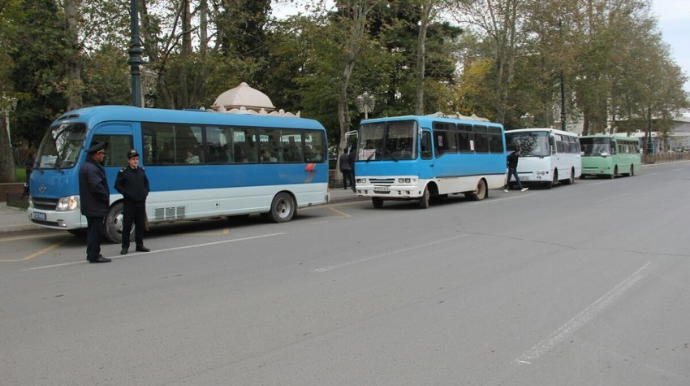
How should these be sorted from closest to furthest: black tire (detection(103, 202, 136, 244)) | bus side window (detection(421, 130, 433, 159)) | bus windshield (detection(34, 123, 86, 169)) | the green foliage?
bus windshield (detection(34, 123, 86, 169)) < black tire (detection(103, 202, 136, 244)) < the green foliage < bus side window (detection(421, 130, 433, 159))

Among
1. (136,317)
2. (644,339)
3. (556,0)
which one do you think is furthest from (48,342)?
(556,0)

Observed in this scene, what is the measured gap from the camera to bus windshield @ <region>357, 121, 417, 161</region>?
17.0m

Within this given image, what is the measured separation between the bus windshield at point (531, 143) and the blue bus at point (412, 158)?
23.3 ft

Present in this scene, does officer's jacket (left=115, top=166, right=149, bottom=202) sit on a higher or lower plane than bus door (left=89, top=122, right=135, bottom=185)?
lower

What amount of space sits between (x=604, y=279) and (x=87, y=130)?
949 cm

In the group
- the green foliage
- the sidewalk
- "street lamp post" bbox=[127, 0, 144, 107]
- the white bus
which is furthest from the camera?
the white bus

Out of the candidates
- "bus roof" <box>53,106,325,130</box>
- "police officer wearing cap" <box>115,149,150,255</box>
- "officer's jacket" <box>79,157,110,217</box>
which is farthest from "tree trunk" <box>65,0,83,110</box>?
"officer's jacket" <box>79,157,110,217</box>

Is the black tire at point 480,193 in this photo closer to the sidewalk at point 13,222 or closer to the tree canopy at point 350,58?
the tree canopy at point 350,58

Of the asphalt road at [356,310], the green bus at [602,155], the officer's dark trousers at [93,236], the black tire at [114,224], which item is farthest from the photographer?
the green bus at [602,155]

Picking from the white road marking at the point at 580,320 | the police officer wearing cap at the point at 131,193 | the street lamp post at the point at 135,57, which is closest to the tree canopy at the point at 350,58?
the street lamp post at the point at 135,57

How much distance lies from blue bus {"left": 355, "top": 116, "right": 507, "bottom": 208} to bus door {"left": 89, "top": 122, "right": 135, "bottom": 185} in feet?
26.4

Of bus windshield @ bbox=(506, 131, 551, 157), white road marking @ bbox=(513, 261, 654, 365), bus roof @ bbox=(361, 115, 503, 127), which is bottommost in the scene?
white road marking @ bbox=(513, 261, 654, 365)

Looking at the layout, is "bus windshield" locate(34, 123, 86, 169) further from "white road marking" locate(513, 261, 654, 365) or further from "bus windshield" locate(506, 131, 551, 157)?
"bus windshield" locate(506, 131, 551, 157)

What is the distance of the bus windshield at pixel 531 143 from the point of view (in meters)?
25.4
